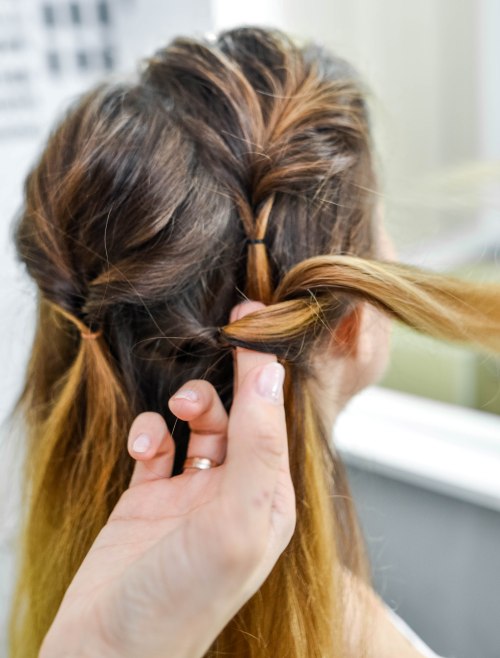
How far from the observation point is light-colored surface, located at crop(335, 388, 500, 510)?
1009 millimetres

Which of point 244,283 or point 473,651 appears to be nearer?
point 244,283

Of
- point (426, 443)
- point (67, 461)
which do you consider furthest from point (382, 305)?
point (426, 443)

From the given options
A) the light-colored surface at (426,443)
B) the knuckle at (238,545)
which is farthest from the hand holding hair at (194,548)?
the light-colored surface at (426,443)

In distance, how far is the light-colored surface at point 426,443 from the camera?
3.31 feet

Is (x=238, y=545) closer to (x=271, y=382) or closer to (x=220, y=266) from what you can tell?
(x=271, y=382)

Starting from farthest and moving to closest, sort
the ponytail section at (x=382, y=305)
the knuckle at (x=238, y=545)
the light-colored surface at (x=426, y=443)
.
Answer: the light-colored surface at (x=426, y=443)
the ponytail section at (x=382, y=305)
the knuckle at (x=238, y=545)

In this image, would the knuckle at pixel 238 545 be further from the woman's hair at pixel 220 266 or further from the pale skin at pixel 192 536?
the woman's hair at pixel 220 266

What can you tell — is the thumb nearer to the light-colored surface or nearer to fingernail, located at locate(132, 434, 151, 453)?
fingernail, located at locate(132, 434, 151, 453)

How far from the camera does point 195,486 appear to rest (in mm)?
549

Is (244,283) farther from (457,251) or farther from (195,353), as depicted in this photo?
(457,251)

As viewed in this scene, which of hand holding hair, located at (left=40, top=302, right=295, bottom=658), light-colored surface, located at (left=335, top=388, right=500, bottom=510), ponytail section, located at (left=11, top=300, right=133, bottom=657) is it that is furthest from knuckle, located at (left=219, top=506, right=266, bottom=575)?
light-colored surface, located at (left=335, top=388, right=500, bottom=510)

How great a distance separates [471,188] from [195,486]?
17.6 inches

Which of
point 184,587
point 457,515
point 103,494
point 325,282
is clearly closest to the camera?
point 184,587

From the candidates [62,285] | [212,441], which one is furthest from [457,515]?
[62,285]
